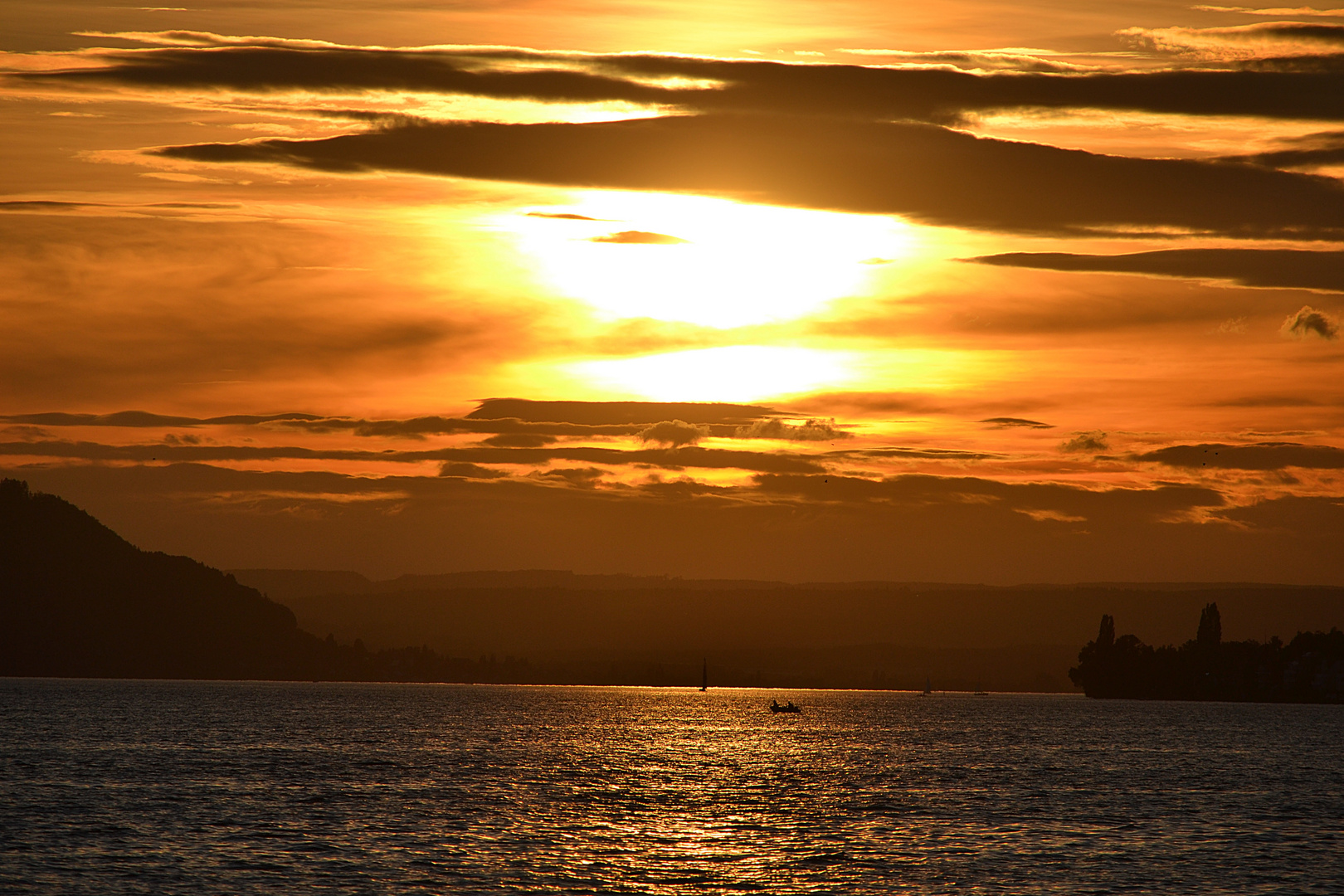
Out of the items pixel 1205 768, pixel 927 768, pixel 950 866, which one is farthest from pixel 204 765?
pixel 1205 768

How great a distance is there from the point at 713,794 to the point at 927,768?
4670 cm

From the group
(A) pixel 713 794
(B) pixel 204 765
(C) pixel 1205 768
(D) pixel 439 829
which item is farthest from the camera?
(C) pixel 1205 768

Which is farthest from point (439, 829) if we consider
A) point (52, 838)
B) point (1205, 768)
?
point (1205, 768)

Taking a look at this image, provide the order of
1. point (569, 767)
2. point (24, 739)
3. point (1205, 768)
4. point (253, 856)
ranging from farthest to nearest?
point (24, 739), point (1205, 768), point (569, 767), point (253, 856)

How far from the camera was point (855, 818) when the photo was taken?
11025cm

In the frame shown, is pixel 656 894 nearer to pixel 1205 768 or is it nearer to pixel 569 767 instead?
pixel 569 767

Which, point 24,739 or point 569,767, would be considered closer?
point 569,767

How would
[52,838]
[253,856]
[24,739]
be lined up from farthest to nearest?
[24,739] < [52,838] < [253,856]

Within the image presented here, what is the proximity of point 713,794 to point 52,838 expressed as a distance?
58073 millimetres

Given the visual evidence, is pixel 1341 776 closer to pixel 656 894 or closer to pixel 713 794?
pixel 713 794

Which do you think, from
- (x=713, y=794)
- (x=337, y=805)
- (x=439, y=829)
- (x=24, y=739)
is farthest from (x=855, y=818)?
(x=24, y=739)

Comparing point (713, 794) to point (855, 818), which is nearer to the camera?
point (855, 818)

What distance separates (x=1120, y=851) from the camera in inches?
3684

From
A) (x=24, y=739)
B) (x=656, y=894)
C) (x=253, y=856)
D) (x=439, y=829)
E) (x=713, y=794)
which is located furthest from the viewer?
(x=24, y=739)
